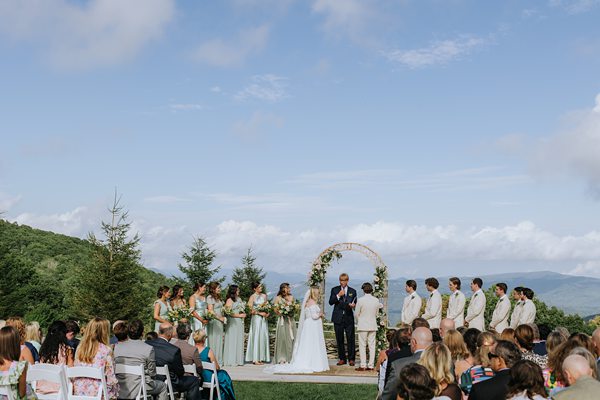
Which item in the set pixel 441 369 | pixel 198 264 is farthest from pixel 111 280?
pixel 441 369

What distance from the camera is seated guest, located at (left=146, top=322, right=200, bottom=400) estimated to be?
8273mm

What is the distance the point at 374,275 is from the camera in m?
16.1

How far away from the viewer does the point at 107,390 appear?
7.36 metres

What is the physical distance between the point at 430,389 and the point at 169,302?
10379 millimetres

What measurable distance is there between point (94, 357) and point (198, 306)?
7.13 m

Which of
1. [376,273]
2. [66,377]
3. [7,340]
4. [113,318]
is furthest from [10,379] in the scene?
[113,318]

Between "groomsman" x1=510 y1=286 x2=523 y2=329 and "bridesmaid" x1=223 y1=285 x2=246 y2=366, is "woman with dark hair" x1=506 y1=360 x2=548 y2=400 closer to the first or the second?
"groomsman" x1=510 y1=286 x2=523 y2=329

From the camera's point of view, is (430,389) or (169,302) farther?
(169,302)

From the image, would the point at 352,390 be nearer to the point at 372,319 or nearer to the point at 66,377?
the point at 372,319

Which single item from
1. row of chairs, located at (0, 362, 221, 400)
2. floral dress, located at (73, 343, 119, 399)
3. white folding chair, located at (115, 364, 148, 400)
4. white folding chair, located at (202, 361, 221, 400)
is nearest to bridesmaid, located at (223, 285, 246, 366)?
white folding chair, located at (202, 361, 221, 400)

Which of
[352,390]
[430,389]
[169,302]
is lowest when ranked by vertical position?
[352,390]

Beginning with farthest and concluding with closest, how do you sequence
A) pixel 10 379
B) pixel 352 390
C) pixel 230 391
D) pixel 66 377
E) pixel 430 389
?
pixel 352 390 < pixel 230 391 < pixel 66 377 < pixel 10 379 < pixel 430 389

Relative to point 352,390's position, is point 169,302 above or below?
above

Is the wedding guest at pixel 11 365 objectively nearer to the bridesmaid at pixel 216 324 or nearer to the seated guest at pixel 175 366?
the seated guest at pixel 175 366
